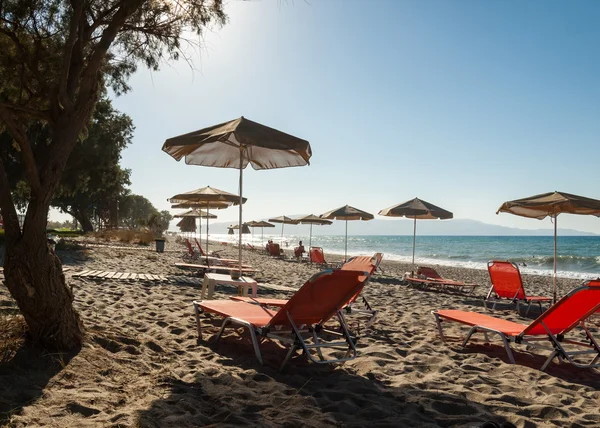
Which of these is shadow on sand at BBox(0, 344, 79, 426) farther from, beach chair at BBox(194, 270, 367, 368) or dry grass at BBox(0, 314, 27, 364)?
beach chair at BBox(194, 270, 367, 368)

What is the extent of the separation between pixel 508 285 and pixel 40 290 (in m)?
7.04

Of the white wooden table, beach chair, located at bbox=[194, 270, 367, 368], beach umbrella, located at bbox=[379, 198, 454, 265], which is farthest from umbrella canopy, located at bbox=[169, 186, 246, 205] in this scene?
beach chair, located at bbox=[194, 270, 367, 368]

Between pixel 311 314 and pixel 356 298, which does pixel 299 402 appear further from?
pixel 356 298

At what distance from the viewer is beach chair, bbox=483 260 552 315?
24.5ft

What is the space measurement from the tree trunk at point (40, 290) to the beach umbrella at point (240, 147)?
7.24 feet

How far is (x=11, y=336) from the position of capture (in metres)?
3.38

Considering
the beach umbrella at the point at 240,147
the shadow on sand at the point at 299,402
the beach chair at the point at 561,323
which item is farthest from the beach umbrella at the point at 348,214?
the shadow on sand at the point at 299,402

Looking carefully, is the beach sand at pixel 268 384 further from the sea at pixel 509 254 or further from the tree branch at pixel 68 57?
the sea at pixel 509 254

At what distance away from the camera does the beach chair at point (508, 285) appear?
746cm

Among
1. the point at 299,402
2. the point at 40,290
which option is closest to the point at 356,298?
the point at 299,402

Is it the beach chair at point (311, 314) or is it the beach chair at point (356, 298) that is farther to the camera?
the beach chair at point (356, 298)

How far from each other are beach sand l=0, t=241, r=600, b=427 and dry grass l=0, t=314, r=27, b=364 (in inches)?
3.8

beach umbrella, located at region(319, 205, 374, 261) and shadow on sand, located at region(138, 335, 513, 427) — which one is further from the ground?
beach umbrella, located at region(319, 205, 374, 261)

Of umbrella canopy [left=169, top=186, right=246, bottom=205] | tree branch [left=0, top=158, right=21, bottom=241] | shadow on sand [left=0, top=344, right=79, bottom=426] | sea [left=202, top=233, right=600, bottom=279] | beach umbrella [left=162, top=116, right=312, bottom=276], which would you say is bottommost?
sea [left=202, top=233, right=600, bottom=279]
